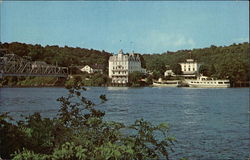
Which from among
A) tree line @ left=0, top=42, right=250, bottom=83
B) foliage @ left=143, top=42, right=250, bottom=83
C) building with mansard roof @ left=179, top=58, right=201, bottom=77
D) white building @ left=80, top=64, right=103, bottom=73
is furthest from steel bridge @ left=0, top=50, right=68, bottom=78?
building with mansard roof @ left=179, top=58, right=201, bottom=77

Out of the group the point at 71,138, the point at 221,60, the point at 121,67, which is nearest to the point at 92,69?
the point at 121,67

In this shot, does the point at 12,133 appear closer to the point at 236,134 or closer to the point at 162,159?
the point at 162,159

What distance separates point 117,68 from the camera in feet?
316

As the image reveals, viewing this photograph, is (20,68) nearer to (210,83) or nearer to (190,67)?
(210,83)

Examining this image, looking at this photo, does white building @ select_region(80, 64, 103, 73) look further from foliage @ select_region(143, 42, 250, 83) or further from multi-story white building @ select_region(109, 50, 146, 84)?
foliage @ select_region(143, 42, 250, 83)

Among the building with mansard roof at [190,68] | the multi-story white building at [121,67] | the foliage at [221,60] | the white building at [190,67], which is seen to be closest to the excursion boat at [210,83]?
the foliage at [221,60]

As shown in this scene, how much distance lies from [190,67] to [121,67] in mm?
24971

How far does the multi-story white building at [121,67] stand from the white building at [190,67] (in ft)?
58.0

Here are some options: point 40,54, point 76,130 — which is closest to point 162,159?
point 76,130

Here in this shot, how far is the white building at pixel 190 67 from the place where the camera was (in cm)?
10744

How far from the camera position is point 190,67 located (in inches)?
4368

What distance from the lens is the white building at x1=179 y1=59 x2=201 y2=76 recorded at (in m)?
107

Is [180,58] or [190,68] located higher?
[180,58]

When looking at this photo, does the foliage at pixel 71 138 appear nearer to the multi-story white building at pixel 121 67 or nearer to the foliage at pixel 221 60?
the foliage at pixel 221 60
